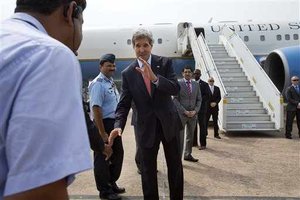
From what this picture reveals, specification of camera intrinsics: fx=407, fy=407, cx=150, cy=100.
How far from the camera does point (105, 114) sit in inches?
193

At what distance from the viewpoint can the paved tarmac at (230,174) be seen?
16.0 ft

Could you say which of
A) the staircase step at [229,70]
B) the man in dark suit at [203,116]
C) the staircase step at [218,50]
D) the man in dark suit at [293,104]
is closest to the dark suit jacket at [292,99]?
the man in dark suit at [293,104]

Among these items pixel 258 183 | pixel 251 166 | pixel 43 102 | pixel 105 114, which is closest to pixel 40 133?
pixel 43 102

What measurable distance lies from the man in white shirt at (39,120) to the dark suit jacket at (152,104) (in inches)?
109

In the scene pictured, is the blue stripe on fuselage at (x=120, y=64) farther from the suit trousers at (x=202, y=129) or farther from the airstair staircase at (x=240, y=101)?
the suit trousers at (x=202, y=129)

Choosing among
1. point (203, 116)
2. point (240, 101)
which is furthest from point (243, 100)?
point (203, 116)

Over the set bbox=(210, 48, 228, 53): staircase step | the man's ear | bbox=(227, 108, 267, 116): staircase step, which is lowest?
bbox=(227, 108, 267, 116): staircase step

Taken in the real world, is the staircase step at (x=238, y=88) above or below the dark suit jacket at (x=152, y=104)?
below

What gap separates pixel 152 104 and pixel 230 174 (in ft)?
8.54

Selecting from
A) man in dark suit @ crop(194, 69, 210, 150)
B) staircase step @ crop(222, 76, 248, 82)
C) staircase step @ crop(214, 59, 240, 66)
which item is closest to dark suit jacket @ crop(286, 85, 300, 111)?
staircase step @ crop(222, 76, 248, 82)

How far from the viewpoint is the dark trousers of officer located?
4699 mm

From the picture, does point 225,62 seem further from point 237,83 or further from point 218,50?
point 237,83

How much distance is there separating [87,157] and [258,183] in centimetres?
480

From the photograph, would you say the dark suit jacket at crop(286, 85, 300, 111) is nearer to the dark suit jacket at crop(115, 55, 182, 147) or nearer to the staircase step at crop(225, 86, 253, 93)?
the staircase step at crop(225, 86, 253, 93)
